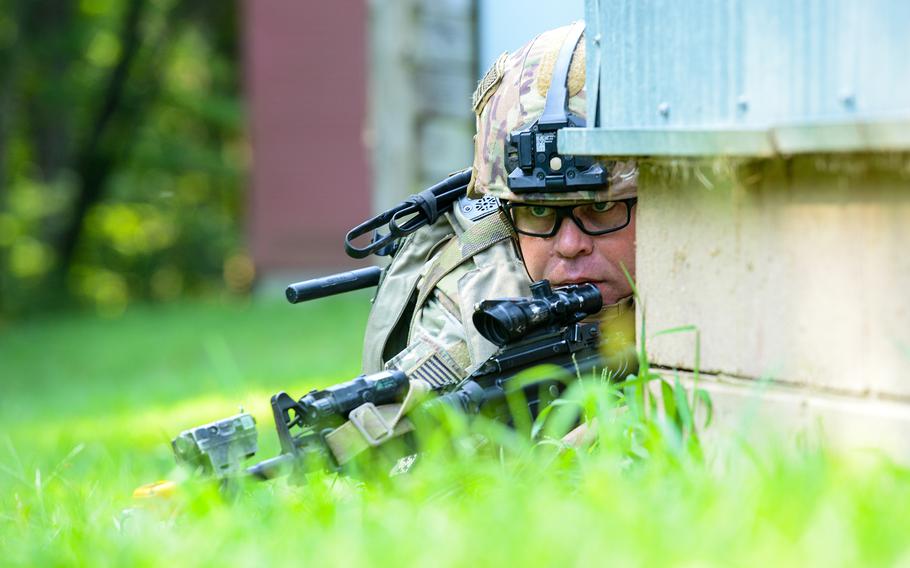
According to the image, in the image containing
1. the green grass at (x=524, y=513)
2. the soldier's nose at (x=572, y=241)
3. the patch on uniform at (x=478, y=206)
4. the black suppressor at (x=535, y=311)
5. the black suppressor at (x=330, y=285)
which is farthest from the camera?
the patch on uniform at (x=478, y=206)

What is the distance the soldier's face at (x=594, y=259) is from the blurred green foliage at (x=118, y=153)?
1481 centimetres

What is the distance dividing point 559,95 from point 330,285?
0.90 meters

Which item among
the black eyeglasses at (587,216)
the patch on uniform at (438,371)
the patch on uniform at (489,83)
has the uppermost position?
the patch on uniform at (489,83)

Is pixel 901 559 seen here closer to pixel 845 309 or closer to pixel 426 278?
pixel 845 309

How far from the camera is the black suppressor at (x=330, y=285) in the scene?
137 inches

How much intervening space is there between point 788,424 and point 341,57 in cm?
1410

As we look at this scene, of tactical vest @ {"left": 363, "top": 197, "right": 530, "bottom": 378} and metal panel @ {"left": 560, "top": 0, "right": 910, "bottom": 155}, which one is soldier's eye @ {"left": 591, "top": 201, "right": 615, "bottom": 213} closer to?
tactical vest @ {"left": 363, "top": 197, "right": 530, "bottom": 378}

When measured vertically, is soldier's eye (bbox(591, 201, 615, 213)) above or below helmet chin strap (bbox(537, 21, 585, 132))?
below

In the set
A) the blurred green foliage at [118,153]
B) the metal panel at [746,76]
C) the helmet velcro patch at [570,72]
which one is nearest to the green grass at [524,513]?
the metal panel at [746,76]

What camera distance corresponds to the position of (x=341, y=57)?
15.8 m

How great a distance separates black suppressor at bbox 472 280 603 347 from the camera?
3.05m

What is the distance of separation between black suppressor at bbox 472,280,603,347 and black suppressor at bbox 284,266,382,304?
1.81 feet

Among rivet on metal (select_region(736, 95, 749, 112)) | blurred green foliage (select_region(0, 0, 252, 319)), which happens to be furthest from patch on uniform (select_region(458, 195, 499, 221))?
blurred green foliage (select_region(0, 0, 252, 319))

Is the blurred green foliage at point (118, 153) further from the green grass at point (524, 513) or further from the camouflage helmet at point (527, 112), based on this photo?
the green grass at point (524, 513)
